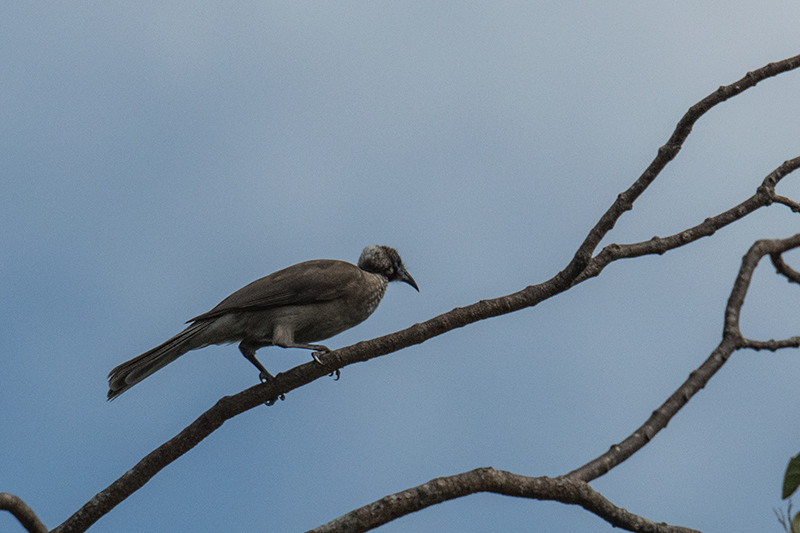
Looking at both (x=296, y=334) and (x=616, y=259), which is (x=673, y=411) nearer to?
(x=616, y=259)

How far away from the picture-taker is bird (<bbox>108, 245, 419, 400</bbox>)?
5.72 meters

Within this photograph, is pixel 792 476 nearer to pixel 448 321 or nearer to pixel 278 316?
pixel 448 321

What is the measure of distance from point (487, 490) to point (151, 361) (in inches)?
125

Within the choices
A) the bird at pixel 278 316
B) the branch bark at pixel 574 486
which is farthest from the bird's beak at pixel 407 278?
the branch bark at pixel 574 486

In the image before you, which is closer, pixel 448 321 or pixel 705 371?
pixel 705 371

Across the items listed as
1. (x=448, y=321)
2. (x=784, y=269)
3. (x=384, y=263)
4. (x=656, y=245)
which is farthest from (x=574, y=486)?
(x=384, y=263)

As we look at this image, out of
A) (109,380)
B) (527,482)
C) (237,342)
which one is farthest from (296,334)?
(527,482)

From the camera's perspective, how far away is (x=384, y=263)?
7.34m

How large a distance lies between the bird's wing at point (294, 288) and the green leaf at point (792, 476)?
367 cm

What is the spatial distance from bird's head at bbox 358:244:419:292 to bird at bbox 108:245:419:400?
0.68 meters

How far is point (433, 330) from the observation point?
4277 mm

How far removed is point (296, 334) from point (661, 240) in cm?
295

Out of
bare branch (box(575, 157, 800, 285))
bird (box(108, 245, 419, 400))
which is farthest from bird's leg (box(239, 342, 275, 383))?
bare branch (box(575, 157, 800, 285))

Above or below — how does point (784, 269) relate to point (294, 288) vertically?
below
